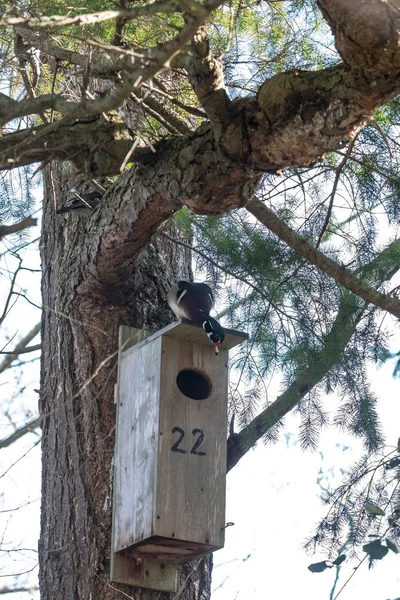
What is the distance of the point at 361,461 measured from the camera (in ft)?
13.4

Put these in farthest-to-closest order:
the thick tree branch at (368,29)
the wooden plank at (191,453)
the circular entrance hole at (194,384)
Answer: the circular entrance hole at (194,384)
the wooden plank at (191,453)
the thick tree branch at (368,29)

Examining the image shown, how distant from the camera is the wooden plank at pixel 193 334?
385cm

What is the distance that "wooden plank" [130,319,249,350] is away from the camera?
3854 millimetres

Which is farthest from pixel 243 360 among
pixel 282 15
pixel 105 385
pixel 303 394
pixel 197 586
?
pixel 282 15

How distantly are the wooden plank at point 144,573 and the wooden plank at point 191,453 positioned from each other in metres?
0.31

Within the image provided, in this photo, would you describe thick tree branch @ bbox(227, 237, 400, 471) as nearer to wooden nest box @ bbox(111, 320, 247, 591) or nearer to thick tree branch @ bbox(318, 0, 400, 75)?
wooden nest box @ bbox(111, 320, 247, 591)

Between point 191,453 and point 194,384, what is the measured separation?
472mm

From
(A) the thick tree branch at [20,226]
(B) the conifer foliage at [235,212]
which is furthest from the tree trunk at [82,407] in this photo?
(A) the thick tree branch at [20,226]

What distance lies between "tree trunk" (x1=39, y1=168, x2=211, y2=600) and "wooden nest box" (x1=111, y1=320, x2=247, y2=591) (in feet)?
0.38

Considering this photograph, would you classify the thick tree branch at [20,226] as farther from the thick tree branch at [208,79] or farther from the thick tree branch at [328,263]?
the thick tree branch at [328,263]

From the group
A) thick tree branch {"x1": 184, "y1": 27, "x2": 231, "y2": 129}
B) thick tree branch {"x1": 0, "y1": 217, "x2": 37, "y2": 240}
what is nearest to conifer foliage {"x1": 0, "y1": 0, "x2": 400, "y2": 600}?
thick tree branch {"x1": 184, "y1": 27, "x2": 231, "y2": 129}

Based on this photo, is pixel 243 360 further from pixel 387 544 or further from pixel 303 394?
pixel 387 544

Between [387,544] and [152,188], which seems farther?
[152,188]

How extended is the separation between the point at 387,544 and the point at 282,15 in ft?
7.68
